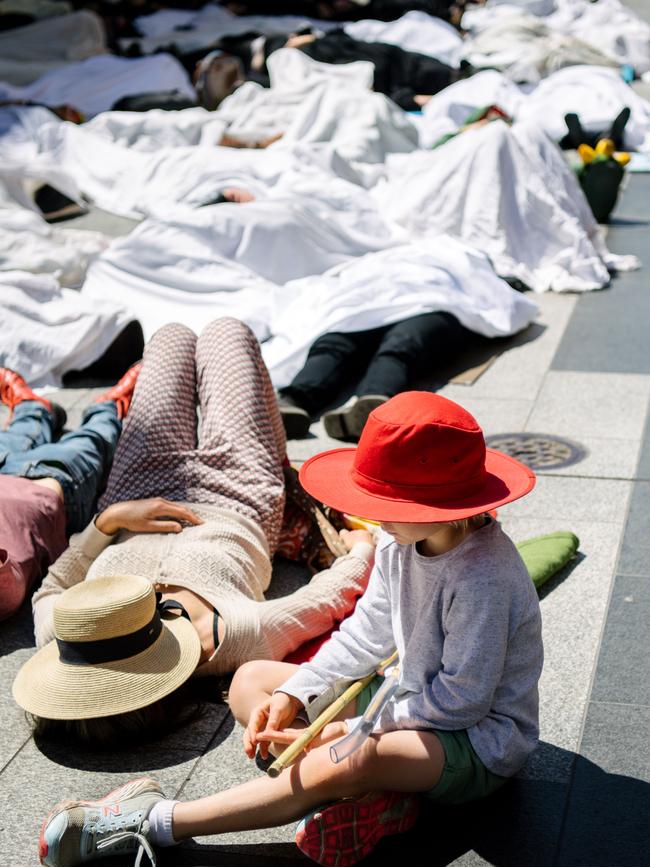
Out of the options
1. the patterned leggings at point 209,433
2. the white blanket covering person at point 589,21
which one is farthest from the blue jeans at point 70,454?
the white blanket covering person at point 589,21

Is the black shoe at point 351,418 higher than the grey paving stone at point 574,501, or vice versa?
the grey paving stone at point 574,501

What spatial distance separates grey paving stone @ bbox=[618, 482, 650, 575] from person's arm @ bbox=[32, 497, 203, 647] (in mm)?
1395

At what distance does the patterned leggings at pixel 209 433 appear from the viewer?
3646 mm

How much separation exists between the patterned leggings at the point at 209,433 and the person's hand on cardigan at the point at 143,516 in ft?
0.52

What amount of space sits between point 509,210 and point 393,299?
1.64 metres

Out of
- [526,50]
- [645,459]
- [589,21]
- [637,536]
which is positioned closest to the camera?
[637,536]

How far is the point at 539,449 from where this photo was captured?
4.67 m

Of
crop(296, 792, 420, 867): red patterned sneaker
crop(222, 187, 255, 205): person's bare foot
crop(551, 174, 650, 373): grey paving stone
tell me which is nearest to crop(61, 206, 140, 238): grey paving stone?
crop(222, 187, 255, 205): person's bare foot

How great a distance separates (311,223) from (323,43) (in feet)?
24.1

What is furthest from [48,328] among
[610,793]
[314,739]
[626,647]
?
[610,793]

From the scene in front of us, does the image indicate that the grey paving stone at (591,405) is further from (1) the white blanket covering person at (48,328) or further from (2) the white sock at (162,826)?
(2) the white sock at (162,826)

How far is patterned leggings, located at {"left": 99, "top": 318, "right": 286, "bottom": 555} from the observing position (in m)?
3.65

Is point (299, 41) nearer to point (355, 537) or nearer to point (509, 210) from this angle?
point (509, 210)

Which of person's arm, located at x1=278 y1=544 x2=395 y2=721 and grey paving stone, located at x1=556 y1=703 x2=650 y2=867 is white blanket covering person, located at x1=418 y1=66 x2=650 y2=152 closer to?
grey paving stone, located at x1=556 y1=703 x2=650 y2=867
